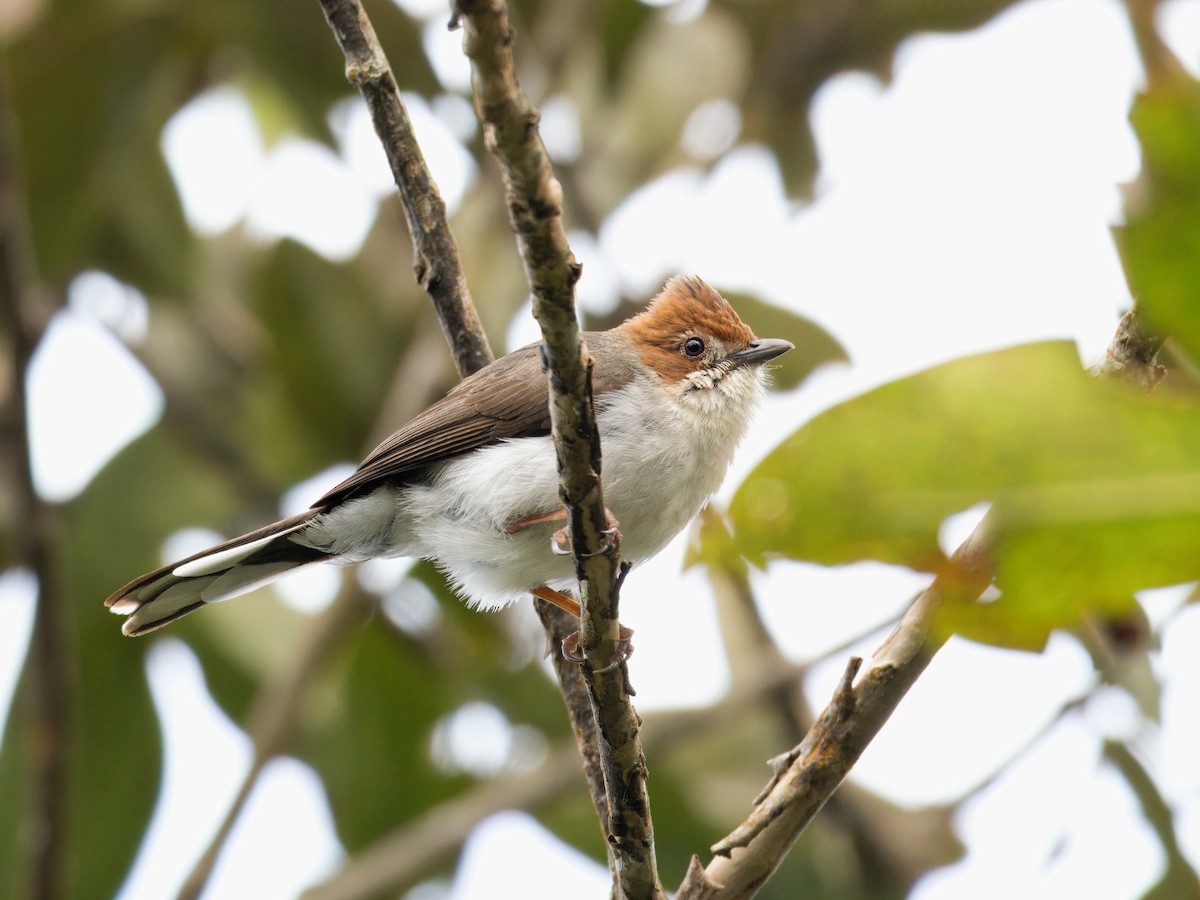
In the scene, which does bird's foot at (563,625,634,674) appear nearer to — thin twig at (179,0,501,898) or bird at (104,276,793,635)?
bird at (104,276,793,635)

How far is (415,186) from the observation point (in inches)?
140

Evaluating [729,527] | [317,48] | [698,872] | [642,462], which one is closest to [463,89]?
[317,48]

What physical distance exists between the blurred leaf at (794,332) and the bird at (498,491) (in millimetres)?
1298

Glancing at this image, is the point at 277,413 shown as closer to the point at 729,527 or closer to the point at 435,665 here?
the point at 435,665

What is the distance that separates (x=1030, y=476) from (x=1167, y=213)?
197 mm

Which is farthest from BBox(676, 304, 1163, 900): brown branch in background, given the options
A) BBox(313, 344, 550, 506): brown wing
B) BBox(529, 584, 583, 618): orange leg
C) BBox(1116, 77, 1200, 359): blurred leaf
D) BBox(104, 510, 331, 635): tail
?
BBox(104, 510, 331, 635): tail

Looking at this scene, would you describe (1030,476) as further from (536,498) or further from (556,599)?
(556,599)

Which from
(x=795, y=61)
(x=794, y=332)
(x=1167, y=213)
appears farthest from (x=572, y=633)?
(x=795, y=61)

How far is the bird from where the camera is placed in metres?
3.95

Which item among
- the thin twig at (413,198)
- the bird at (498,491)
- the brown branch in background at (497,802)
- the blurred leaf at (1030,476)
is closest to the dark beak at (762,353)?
the bird at (498,491)

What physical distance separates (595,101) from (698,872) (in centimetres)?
525

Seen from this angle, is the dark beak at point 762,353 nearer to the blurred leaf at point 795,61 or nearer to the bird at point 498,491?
the bird at point 498,491

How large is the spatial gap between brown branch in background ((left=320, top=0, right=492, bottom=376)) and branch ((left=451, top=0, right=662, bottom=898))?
1.36 metres

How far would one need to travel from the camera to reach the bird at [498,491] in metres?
3.95
